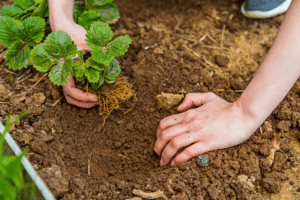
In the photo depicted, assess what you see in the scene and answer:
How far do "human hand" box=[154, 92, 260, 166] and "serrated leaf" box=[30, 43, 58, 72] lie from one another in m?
0.77

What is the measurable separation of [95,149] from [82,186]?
14.3 inches

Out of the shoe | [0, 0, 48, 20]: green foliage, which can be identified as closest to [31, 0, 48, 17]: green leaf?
[0, 0, 48, 20]: green foliage

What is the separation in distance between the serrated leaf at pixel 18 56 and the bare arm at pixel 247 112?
1007 mm

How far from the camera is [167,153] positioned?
5.08ft

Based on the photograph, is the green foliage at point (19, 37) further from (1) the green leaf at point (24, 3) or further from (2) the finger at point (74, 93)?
(2) the finger at point (74, 93)

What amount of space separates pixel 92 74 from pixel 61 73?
0.17 metres

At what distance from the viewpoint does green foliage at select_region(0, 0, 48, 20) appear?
187 centimetres

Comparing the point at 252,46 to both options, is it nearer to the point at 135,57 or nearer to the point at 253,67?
the point at 253,67

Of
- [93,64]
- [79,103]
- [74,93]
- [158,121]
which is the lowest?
[158,121]

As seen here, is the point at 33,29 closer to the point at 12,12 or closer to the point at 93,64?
the point at 12,12

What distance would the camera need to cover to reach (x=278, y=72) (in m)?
1.49

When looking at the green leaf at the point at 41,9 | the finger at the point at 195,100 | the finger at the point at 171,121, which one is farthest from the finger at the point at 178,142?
the green leaf at the point at 41,9

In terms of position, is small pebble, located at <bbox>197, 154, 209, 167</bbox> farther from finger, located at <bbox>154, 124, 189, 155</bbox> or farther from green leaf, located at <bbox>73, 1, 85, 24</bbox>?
green leaf, located at <bbox>73, 1, 85, 24</bbox>

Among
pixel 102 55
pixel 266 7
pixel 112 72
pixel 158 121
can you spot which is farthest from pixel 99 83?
pixel 266 7
